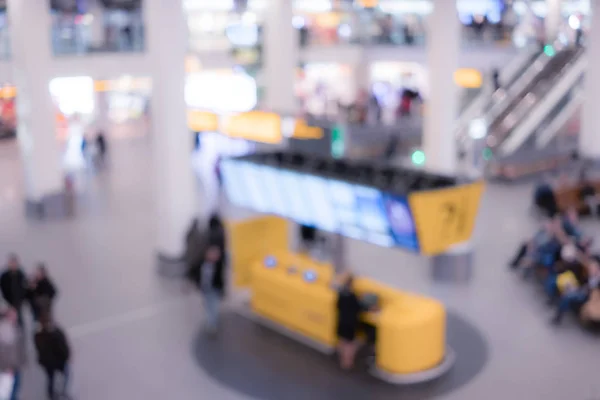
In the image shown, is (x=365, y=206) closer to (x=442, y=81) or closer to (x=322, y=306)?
(x=322, y=306)

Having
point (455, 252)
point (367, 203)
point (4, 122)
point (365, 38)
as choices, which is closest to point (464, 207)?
point (367, 203)

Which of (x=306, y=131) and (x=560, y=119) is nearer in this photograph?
(x=306, y=131)

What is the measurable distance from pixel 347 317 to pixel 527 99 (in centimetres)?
1707

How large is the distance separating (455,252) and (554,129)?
12343 mm

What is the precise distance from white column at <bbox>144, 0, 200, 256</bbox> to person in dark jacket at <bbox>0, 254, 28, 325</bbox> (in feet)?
11.3

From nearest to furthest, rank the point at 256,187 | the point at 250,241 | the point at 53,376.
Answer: the point at 53,376 → the point at 256,187 → the point at 250,241

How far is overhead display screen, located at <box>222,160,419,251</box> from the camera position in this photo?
9.65m

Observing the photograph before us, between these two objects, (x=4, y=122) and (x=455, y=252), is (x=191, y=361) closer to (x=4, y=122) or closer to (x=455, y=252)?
(x=455, y=252)

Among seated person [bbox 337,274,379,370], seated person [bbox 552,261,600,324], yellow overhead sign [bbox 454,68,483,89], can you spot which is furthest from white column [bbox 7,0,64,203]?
yellow overhead sign [bbox 454,68,483,89]

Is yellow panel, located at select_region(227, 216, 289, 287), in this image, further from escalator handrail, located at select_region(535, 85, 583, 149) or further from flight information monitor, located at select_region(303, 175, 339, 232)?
escalator handrail, located at select_region(535, 85, 583, 149)

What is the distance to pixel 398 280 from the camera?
1302 cm

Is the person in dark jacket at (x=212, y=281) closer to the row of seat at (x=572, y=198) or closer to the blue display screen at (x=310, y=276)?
the blue display screen at (x=310, y=276)

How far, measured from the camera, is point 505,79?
25.9 metres

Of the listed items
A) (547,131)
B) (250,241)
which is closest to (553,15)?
(547,131)
